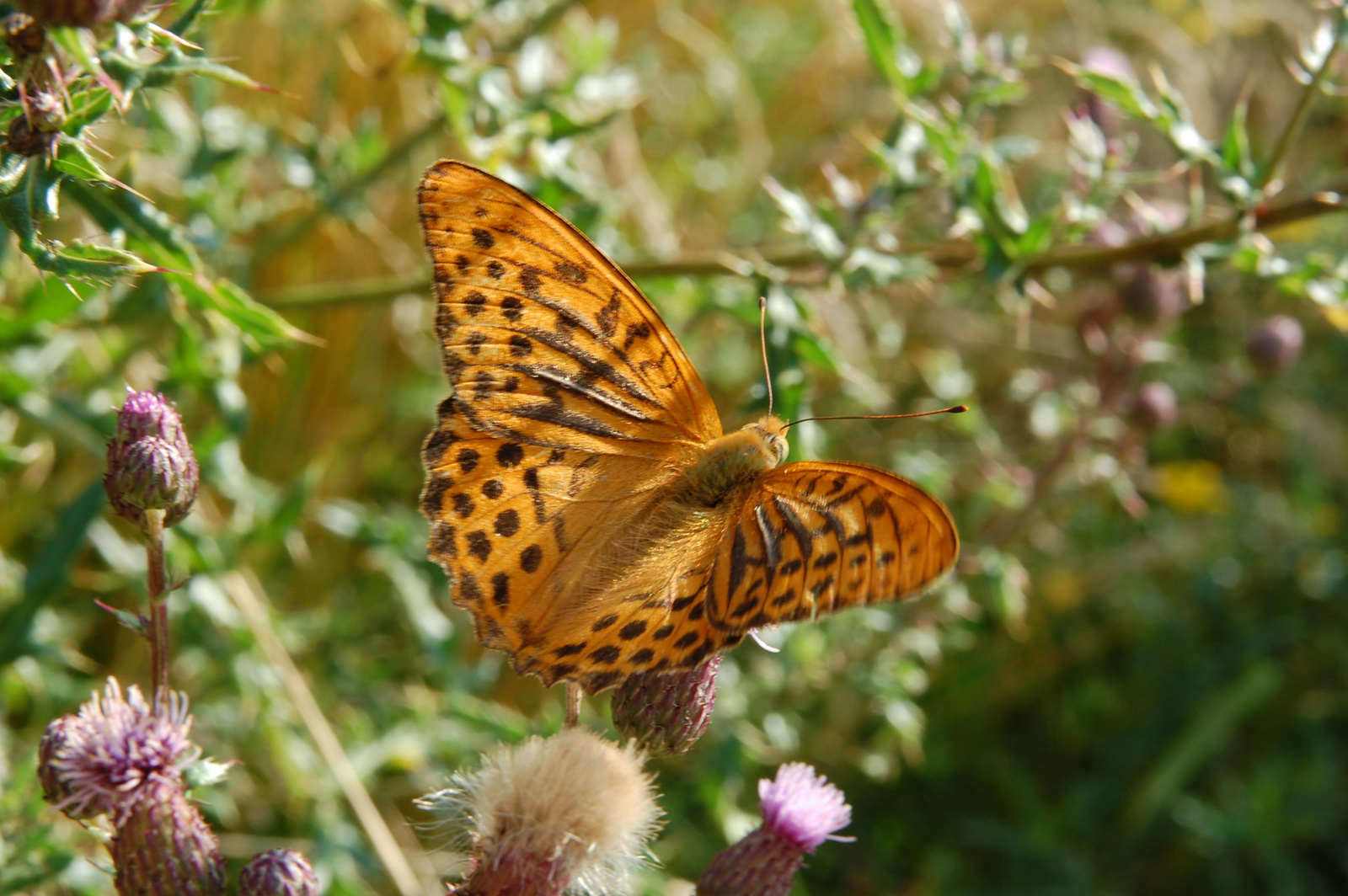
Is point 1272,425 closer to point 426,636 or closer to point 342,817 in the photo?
point 426,636

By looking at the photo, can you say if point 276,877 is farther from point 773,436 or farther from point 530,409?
point 773,436

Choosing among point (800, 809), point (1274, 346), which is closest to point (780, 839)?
point (800, 809)

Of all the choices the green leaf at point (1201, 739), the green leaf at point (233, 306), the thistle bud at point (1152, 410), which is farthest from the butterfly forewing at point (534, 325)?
the green leaf at point (1201, 739)

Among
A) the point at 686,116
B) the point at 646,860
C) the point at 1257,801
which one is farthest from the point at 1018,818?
the point at 686,116

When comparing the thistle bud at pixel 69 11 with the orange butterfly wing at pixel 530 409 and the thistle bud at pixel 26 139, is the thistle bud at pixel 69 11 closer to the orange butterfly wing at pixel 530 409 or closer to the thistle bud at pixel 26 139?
the thistle bud at pixel 26 139

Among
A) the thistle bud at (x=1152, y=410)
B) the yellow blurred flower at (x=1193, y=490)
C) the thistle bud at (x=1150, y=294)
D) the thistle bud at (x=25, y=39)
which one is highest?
the thistle bud at (x=25, y=39)

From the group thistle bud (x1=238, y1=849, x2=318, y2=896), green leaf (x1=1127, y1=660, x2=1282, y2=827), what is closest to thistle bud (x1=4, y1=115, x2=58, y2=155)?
thistle bud (x1=238, y1=849, x2=318, y2=896)
